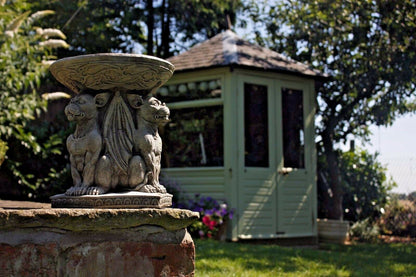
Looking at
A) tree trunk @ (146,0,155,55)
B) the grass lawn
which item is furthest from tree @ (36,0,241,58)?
the grass lawn

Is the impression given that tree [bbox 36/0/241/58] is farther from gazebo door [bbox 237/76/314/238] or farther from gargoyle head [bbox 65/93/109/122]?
gargoyle head [bbox 65/93/109/122]

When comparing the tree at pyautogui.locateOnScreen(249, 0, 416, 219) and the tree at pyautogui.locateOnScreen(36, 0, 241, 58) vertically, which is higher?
the tree at pyautogui.locateOnScreen(36, 0, 241, 58)

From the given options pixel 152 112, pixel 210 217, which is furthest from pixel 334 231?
pixel 152 112

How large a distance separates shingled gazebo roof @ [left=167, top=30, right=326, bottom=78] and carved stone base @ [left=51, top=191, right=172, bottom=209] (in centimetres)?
597

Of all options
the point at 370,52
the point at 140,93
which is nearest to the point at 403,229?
the point at 370,52

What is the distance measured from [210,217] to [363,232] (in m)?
4.38

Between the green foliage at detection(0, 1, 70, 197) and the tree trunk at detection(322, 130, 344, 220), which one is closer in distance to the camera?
the green foliage at detection(0, 1, 70, 197)

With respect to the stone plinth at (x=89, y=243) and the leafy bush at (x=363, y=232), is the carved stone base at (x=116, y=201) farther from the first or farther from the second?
the leafy bush at (x=363, y=232)

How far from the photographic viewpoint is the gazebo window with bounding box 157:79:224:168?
9383 mm

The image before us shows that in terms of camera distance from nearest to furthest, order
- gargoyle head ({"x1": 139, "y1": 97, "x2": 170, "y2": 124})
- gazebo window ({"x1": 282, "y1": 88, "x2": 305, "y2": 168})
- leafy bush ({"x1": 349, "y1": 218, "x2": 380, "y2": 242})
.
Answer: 1. gargoyle head ({"x1": 139, "y1": 97, "x2": 170, "y2": 124})
2. gazebo window ({"x1": 282, "y1": 88, "x2": 305, "y2": 168})
3. leafy bush ({"x1": 349, "y1": 218, "x2": 380, "y2": 242})

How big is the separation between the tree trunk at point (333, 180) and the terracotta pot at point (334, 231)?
1092 mm

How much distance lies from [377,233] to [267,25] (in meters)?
6.21

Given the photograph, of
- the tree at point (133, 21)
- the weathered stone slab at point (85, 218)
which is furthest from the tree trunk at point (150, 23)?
the weathered stone slab at point (85, 218)

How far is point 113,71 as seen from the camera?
336 centimetres
